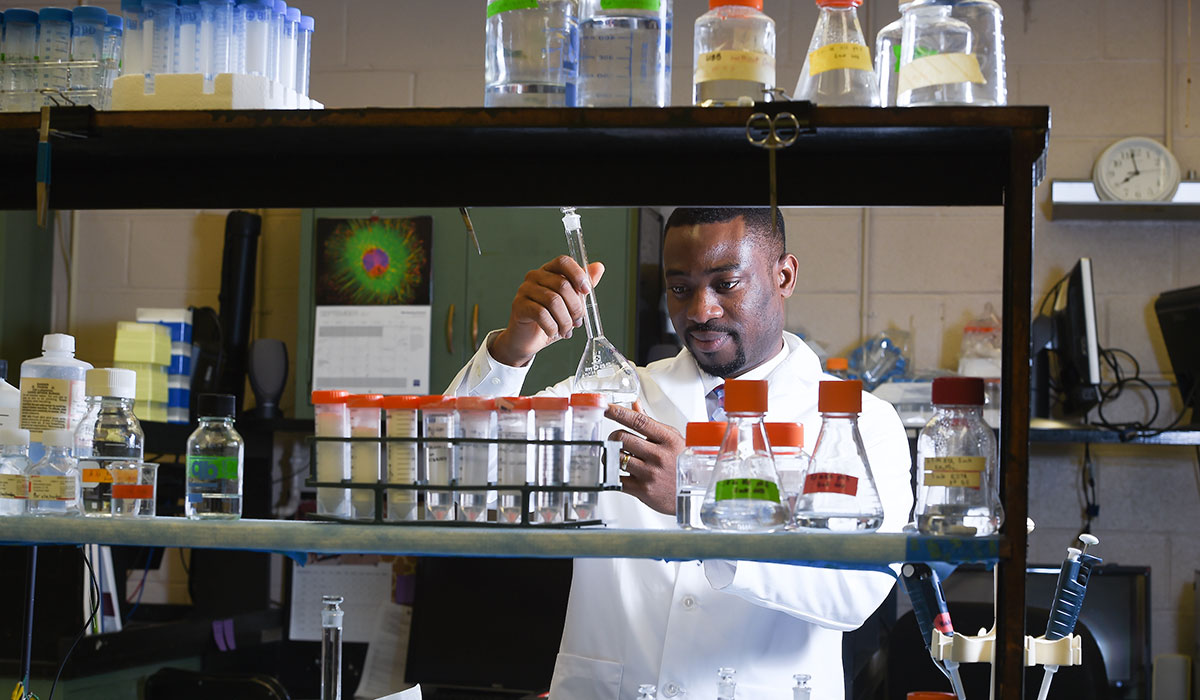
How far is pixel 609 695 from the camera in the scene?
77.4 inches

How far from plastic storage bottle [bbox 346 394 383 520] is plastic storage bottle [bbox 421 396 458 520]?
0.05 meters

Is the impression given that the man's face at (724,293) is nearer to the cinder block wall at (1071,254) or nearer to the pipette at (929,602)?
the pipette at (929,602)

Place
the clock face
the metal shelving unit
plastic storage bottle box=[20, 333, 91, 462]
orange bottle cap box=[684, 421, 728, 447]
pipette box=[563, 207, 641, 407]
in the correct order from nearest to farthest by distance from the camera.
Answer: the metal shelving unit
orange bottle cap box=[684, 421, 728, 447]
plastic storage bottle box=[20, 333, 91, 462]
pipette box=[563, 207, 641, 407]
the clock face

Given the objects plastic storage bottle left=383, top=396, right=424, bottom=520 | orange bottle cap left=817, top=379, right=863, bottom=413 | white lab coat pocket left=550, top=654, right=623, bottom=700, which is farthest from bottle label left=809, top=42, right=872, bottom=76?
white lab coat pocket left=550, top=654, right=623, bottom=700

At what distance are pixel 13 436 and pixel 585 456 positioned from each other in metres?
0.63

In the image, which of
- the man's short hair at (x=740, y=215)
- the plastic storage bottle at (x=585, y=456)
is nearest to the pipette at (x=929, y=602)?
the plastic storage bottle at (x=585, y=456)

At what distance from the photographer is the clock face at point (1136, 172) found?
11.1 ft

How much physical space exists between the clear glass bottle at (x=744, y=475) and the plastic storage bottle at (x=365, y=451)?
0.33 meters

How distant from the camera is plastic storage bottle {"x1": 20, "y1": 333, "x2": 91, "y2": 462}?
49.1 inches

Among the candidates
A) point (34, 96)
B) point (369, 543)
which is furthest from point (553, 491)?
point (34, 96)

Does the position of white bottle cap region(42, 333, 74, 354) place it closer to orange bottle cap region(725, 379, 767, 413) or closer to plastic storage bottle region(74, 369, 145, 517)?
plastic storage bottle region(74, 369, 145, 517)

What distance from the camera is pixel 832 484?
43.0 inches

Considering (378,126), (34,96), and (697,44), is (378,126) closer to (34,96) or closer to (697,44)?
(697,44)

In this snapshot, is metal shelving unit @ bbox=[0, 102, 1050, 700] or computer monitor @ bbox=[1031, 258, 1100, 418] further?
computer monitor @ bbox=[1031, 258, 1100, 418]
